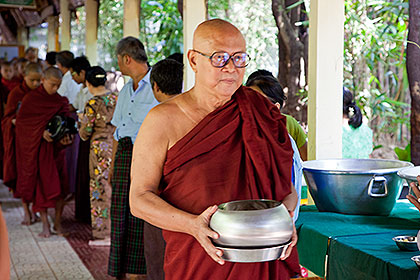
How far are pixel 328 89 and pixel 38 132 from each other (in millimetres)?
3324

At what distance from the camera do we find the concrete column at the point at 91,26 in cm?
744

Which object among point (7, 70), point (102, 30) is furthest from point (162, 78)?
point (102, 30)

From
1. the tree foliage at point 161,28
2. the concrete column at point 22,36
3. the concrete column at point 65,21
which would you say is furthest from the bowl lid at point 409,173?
the concrete column at point 22,36

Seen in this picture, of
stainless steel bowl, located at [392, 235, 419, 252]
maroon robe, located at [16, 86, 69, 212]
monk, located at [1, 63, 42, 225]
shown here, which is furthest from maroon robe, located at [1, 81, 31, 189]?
stainless steel bowl, located at [392, 235, 419, 252]

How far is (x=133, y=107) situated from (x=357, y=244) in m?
2.14

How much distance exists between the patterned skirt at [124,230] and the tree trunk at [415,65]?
1.95 meters

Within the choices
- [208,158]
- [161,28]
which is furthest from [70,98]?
[208,158]

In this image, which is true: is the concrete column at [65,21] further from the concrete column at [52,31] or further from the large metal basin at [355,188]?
the large metal basin at [355,188]

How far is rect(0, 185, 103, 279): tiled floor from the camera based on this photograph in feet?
14.8

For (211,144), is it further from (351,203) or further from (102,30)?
(102,30)

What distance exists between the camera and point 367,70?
6645 millimetres

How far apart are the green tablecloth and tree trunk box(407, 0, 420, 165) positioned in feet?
4.32

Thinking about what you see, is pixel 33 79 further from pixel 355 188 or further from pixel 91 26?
pixel 355 188

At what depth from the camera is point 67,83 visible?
6500mm
